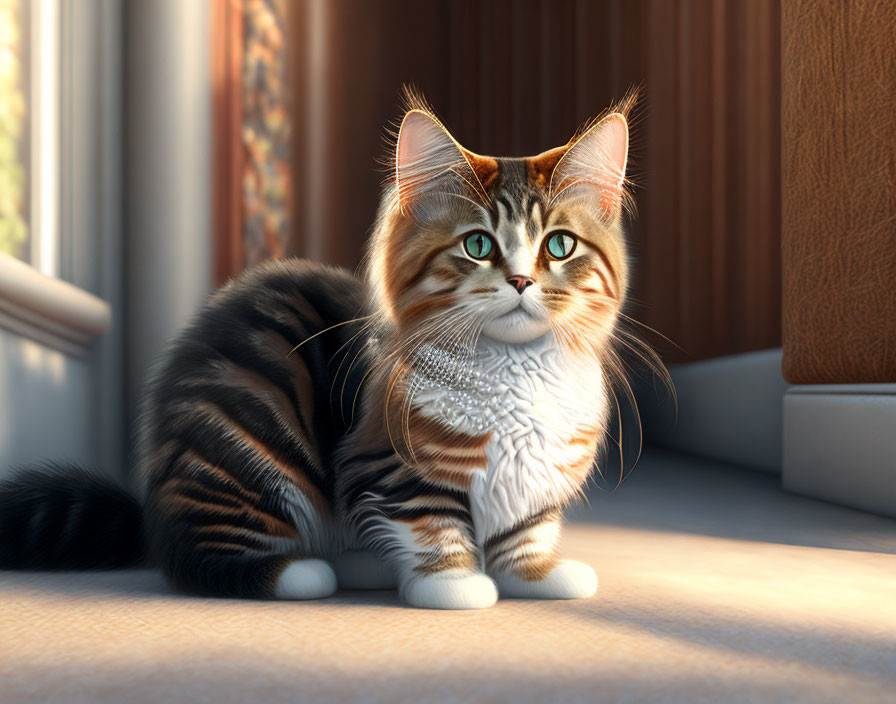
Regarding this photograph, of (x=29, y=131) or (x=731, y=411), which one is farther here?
(x=731, y=411)

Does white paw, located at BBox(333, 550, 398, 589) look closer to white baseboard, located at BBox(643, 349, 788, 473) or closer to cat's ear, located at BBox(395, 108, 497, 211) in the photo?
cat's ear, located at BBox(395, 108, 497, 211)

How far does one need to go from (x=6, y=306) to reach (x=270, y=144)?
3.29 ft

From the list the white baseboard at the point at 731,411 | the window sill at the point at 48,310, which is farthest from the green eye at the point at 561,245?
the white baseboard at the point at 731,411

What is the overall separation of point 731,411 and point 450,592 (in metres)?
1.42

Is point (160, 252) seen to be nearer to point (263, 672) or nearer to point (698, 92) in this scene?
point (263, 672)

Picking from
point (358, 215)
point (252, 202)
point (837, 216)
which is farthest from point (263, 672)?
point (358, 215)

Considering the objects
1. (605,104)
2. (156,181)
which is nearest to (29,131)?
(156,181)

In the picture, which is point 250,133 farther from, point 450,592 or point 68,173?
point 450,592

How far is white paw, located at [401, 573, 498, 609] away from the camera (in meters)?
0.74

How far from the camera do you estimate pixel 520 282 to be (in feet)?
2.44

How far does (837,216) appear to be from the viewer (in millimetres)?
1396

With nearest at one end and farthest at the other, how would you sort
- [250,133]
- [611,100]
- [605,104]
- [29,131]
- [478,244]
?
1. [478,244]
2. [29,131]
3. [250,133]
4. [611,100]
5. [605,104]

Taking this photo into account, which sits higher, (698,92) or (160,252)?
(698,92)

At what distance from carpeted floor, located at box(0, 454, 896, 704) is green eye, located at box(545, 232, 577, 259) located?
35cm
